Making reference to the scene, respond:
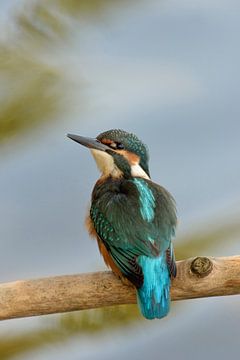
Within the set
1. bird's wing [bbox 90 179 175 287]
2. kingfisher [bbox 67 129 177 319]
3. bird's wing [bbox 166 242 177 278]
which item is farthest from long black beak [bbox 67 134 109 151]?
bird's wing [bbox 166 242 177 278]

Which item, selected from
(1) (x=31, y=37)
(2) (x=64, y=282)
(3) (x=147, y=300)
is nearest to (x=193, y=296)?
(3) (x=147, y=300)

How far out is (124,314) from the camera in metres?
3.91

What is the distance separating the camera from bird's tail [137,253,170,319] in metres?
2.49

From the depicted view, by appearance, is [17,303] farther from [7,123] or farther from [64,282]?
[7,123]

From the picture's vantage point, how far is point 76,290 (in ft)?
8.08

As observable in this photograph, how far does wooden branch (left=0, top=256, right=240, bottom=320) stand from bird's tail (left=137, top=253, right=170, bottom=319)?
0.09 ft

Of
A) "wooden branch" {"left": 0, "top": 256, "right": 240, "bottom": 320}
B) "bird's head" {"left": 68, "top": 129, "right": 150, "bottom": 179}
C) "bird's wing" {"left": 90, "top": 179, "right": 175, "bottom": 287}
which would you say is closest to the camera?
"wooden branch" {"left": 0, "top": 256, "right": 240, "bottom": 320}

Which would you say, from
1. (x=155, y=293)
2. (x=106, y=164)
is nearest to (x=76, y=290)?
(x=155, y=293)

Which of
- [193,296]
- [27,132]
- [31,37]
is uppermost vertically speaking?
[31,37]

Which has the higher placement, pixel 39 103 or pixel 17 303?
pixel 39 103

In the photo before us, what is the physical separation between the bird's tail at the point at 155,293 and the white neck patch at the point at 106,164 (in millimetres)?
396

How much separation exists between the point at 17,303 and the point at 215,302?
5.62 feet

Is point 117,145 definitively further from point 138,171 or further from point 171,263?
point 171,263

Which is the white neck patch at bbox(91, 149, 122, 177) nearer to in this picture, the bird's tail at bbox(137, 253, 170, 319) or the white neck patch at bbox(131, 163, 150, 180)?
the white neck patch at bbox(131, 163, 150, 180)
